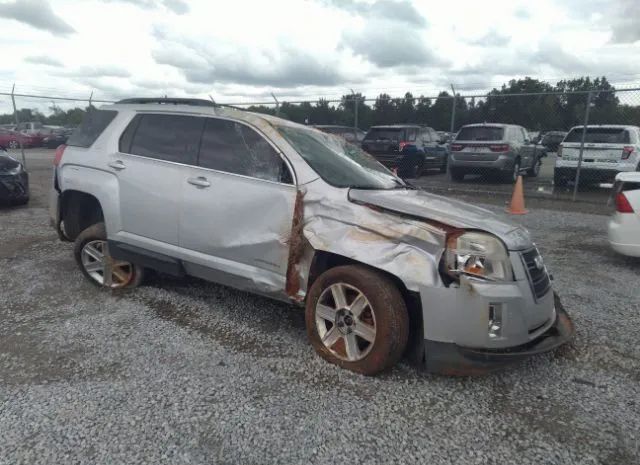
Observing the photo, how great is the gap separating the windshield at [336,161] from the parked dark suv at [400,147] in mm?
9301

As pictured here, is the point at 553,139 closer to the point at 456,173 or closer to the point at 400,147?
the point at 456,173

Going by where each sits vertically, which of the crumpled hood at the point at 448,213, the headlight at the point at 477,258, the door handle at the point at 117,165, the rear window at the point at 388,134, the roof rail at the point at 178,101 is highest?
the roof rail at the point at 178,101

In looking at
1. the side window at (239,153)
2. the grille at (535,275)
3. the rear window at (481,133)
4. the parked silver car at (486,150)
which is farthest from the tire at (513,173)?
the side window at (239,153)

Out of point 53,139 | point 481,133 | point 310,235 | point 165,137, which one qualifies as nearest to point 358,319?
point 310,235

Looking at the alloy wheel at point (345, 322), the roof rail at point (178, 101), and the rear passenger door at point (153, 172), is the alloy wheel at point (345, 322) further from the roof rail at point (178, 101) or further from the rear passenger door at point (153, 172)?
the roof rail at point (178, 101)

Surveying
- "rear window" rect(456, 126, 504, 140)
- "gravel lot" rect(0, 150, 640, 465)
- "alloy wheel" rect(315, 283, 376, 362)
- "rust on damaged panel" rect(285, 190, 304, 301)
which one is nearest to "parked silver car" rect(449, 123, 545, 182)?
"rear window" rect(456, 126, 504, 140)

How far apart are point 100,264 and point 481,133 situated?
1073 cm

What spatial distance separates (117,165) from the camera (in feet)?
13.4

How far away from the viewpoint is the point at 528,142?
46.1ft

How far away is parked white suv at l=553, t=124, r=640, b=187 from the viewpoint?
10.6 meters

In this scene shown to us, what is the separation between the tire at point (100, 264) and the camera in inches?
171

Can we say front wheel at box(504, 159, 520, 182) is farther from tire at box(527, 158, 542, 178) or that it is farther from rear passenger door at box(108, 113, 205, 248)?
rear passenger door at box(108, 113, 205, 248)

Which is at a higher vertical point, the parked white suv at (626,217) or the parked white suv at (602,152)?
the parked white suv at (602,152)

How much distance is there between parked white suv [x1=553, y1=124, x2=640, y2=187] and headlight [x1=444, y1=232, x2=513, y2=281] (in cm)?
984
